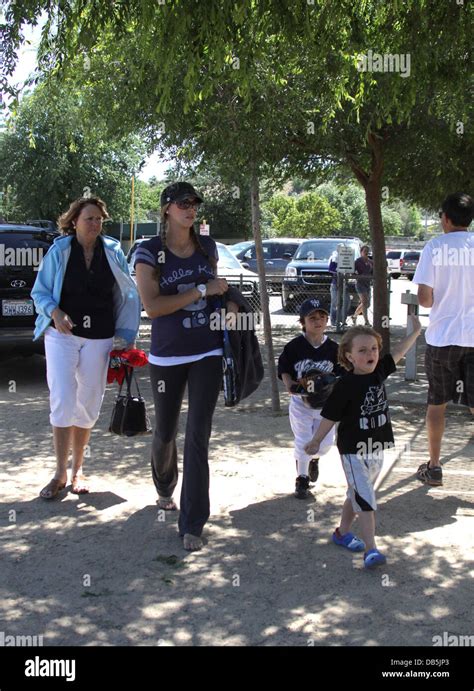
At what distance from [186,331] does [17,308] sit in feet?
18.5

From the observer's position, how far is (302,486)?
5.78 m

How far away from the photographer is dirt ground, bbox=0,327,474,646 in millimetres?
3947

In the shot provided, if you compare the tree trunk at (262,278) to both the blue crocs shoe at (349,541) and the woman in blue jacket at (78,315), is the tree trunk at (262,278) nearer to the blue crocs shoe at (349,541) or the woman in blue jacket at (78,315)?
the woman in blue jacket at (78,315)

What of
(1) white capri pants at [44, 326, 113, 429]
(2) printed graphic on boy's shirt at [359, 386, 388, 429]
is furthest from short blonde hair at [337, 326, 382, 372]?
(1) white capri pants at [44, 326, 113, 429]

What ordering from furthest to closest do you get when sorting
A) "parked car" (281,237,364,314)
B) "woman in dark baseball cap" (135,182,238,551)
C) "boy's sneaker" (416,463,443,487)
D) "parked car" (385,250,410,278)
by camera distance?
1. "parked car" (385,250,410,278)
2. "parked car" (281,237,364,314)
3. "boy's sneaker" (416,463,443,487)
4. "woman in dark baseball cap" (135,182,238,551)

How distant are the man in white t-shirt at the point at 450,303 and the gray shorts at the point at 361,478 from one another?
54.4 inches

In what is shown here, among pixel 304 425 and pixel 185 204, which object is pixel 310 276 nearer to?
pixel 304 425

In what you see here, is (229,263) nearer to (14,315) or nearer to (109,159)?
(14,315)

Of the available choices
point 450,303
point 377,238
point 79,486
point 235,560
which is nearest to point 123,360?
point 79,486

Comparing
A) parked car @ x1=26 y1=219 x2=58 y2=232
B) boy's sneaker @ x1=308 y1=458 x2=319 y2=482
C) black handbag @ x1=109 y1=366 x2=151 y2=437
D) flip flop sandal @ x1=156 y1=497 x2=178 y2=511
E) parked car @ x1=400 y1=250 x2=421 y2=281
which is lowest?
flip flop sandal @ x1=156 y1=497 x2=178 y2=511

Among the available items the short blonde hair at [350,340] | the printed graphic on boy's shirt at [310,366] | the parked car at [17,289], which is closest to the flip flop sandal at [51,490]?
the printed graphic on boy's shirt at [310,366]

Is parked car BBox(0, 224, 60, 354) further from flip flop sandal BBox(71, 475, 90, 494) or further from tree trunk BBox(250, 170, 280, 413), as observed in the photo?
flip flop sandal BBox(71, 475, 90, 494)

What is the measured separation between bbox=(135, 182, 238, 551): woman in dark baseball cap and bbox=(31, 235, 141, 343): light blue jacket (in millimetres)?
801

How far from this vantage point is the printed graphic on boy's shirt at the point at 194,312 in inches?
198
